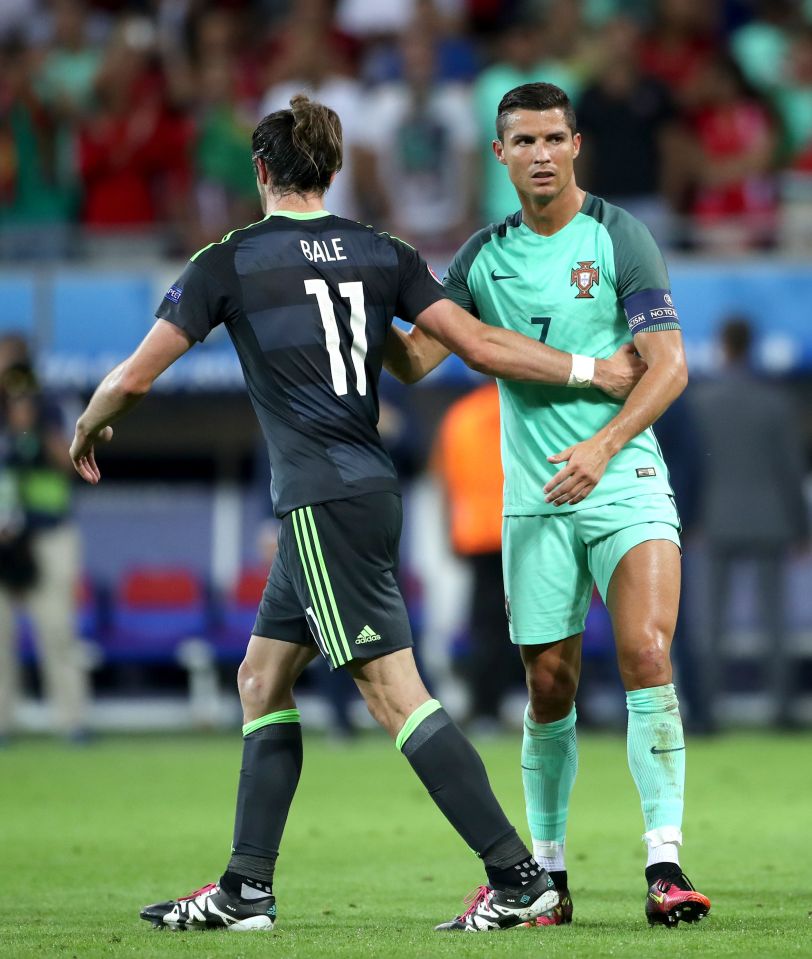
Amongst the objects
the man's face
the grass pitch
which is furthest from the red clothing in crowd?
the man's face

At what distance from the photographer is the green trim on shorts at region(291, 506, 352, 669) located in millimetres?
4910

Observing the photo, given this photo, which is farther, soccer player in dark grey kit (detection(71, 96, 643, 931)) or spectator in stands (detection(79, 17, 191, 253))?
spectator in stands (detection(79, 17, 191, 253))

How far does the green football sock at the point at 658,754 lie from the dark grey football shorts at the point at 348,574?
28.8 inches

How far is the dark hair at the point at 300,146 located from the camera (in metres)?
5.01

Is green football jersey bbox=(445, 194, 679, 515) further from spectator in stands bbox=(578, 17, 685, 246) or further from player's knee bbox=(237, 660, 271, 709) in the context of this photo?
spectator in stands bbox=(578, 17, 685, 246)

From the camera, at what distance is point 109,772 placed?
10.4 meters

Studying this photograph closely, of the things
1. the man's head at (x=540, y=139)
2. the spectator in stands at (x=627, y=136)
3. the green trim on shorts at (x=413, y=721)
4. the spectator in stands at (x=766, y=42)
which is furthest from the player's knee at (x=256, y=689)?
the spectator in stands at (x=766, y=42)

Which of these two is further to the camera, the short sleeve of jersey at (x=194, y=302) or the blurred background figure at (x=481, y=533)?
the blurred background figure at (x=481, y=533)

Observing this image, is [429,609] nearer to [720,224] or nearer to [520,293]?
[720,224]

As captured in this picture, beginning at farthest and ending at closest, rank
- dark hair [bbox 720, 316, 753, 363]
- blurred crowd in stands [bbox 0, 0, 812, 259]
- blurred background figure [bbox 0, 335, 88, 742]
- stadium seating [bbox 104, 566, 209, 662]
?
stadium seating [bbox 104, 566, 209, 662] → blurred crowd in stands [bbox 0, 0, 812, 259] → dark hair [bbox 720, 316, 753, 363] → blurred background figure [bbox 0, 335, 88, 742]

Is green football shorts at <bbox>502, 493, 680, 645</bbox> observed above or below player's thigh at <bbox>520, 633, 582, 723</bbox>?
above

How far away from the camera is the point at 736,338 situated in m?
A: 11.8

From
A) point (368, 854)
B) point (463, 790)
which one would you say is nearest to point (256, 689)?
point (463, 790)

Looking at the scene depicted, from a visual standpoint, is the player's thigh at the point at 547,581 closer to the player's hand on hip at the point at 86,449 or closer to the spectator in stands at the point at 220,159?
the player's hand on hip at the point at 86,449
